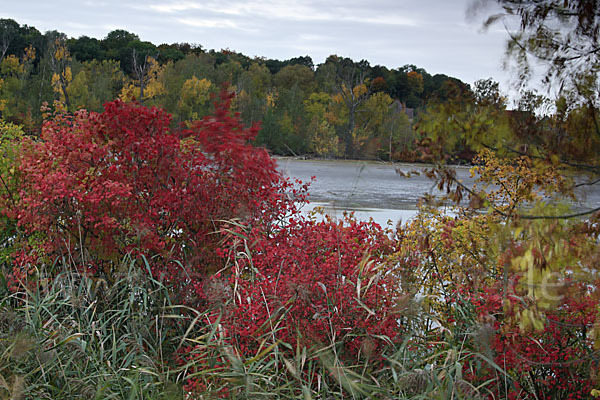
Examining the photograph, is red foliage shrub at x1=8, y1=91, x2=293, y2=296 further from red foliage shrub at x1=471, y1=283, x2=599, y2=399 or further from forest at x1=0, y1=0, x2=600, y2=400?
red foliage shrub at x1=471, y1=283, x2=599, y2=399

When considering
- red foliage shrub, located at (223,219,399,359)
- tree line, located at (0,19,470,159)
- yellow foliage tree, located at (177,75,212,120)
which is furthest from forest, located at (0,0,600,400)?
yellow foliage tree, located at (177,75,212,120)

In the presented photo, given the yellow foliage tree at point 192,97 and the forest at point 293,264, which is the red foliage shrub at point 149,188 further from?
the yellow foliage tree at point 192,97

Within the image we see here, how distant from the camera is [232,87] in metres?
58.0

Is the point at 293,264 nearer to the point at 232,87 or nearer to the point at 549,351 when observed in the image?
the point at 549,351

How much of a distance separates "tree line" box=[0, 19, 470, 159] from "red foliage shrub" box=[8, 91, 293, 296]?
42734 mm

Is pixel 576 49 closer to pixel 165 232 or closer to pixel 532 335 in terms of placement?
pixel 532 335

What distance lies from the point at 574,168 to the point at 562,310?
4.89 ft

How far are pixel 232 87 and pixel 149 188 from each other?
54.2 meters

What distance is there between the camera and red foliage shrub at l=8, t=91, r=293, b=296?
4812 mm

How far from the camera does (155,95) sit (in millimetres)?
58312

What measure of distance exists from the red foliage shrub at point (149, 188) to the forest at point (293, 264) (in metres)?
0.02

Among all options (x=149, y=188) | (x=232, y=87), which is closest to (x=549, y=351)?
(x=149, y=188)

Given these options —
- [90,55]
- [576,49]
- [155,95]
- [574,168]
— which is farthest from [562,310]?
[90,55]

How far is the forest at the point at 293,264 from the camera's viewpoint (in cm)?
308
